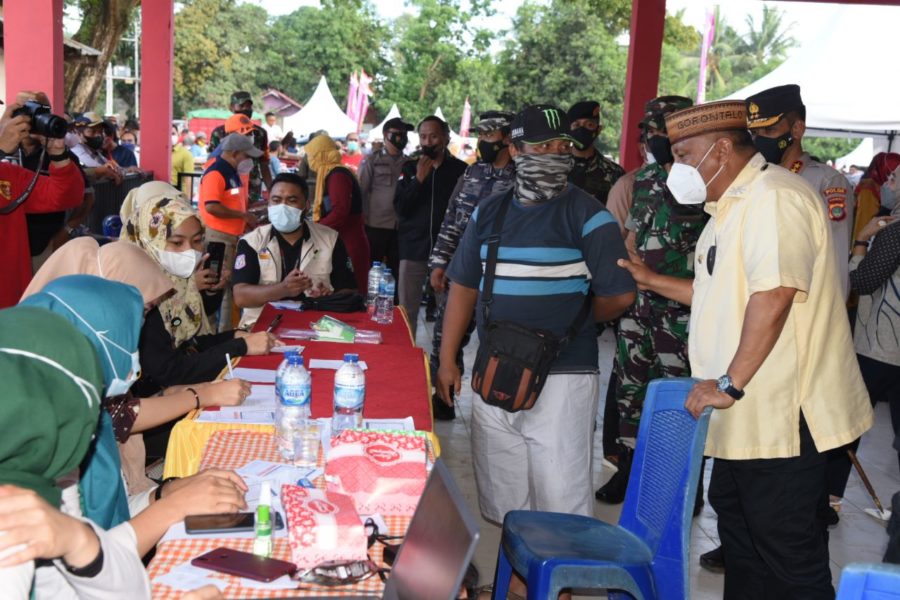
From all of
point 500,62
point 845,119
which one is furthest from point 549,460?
point 500,62

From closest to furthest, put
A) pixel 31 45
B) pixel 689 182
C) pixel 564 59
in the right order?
pixel 689 182
pixel 31 45
pixel 564 59

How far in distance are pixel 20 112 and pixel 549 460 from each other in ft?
10.3

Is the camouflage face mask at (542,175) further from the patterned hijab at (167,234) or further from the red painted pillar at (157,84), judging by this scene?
the red painted pillar at (157,84)

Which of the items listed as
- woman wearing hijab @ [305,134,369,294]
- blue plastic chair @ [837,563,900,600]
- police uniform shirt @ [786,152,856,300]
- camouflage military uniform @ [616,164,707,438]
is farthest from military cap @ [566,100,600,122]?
blue plastic chair @ [837,563,900,600]

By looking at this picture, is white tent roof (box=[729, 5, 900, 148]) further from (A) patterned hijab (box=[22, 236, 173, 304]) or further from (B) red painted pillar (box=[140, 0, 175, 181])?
(A) patterned hijab (box=[22, 236, 173, 304])

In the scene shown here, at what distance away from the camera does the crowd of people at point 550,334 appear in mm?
1509

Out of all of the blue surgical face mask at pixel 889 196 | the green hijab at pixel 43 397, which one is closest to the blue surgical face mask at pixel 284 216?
the blue surgical face mask at pixel 889 196

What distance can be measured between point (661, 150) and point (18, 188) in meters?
3.15

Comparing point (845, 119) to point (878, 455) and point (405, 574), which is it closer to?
point (878, 455)

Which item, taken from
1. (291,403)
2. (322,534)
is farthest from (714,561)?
(322,534)

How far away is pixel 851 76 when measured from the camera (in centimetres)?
1197

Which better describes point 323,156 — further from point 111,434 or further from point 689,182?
point 111,434

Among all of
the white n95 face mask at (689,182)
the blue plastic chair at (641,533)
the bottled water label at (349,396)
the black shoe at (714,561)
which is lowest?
the black shoe at (714,561)

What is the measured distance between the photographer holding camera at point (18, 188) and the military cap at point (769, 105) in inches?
125
